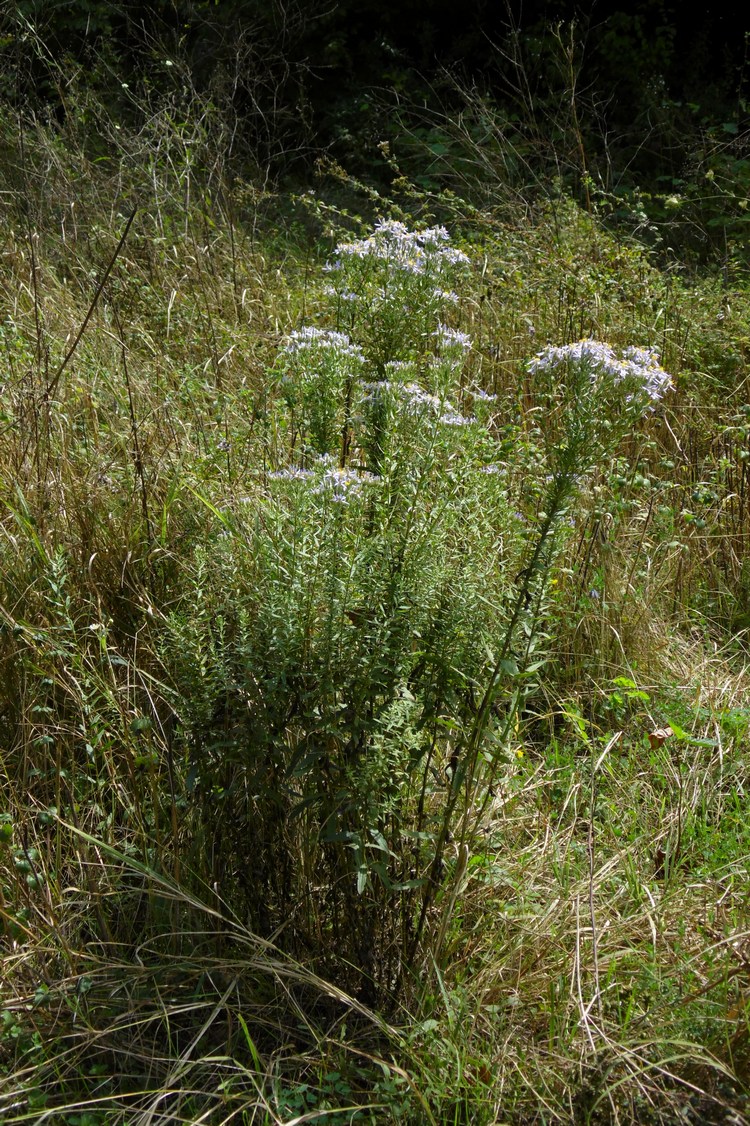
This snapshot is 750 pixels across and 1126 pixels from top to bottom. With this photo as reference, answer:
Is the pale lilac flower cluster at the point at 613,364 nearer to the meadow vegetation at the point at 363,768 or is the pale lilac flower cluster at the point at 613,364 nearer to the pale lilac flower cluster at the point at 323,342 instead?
the meadow vegetation at the point at 363,768

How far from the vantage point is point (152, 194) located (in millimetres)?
5156

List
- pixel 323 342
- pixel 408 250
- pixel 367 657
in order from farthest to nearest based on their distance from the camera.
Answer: pixel 408 250, pixel 323 342, pixel 367 657

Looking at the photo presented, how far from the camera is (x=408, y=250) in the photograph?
2.38m

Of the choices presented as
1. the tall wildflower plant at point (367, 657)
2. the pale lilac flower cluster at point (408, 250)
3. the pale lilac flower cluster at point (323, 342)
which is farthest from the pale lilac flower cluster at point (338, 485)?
the pale lilac flower cluster at point (408, 250)

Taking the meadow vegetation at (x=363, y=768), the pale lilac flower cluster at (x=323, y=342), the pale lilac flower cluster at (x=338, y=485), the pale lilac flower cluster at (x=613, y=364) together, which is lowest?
the meadow vegetation at (x=363, y=768)

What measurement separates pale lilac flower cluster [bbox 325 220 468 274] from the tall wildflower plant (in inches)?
10.5

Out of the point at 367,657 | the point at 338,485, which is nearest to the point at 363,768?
the point at 367,657

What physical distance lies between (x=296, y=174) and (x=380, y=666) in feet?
28.4

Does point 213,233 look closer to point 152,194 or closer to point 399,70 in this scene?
point 152,194

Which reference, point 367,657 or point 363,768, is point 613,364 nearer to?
point 367,657

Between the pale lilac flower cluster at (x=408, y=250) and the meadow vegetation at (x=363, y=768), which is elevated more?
the pale lilac flower cluster at (x=408, y=250)

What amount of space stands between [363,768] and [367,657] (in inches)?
8.1

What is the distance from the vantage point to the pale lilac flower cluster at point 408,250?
2.36 meters

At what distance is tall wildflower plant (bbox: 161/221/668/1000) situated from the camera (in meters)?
1.83
